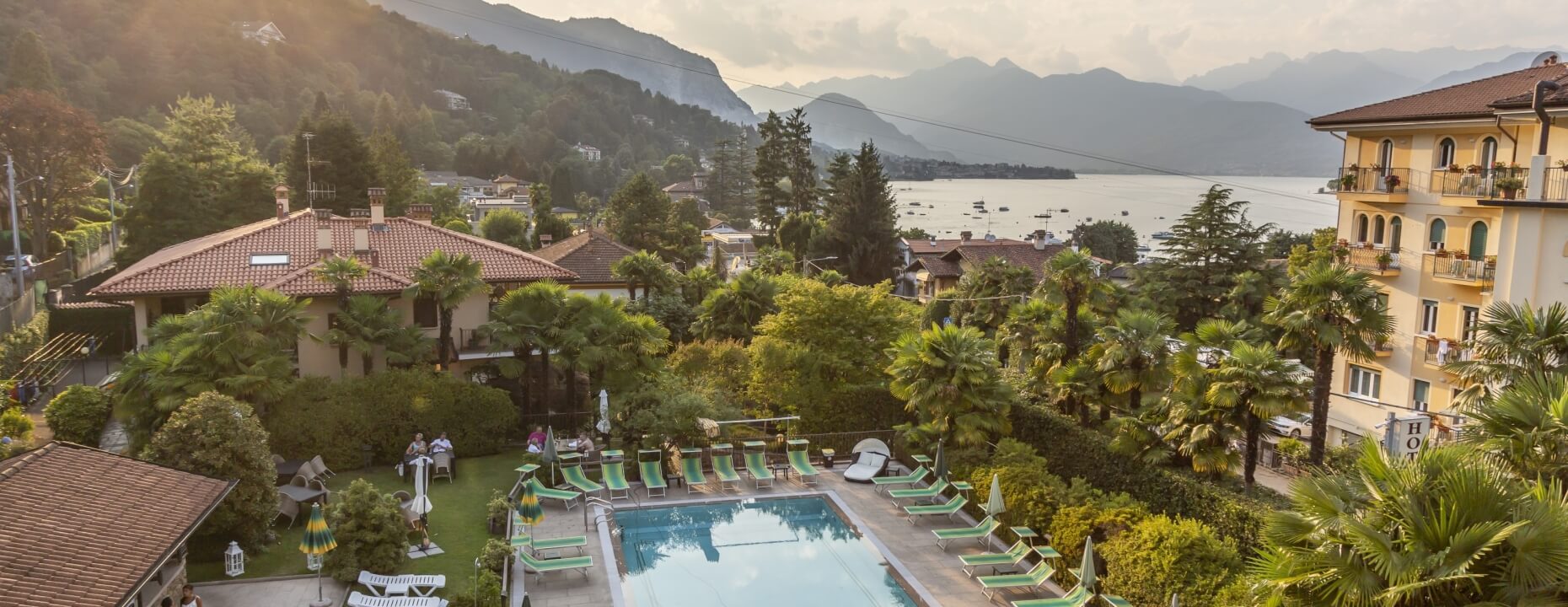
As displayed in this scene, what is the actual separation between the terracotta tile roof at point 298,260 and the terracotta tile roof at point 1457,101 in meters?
21.5

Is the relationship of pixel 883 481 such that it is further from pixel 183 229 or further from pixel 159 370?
pixel 183 229

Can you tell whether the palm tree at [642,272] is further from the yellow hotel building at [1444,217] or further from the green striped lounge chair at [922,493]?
the yellow hotel building at [1444,217]

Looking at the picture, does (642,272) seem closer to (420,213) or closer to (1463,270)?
(420,213)

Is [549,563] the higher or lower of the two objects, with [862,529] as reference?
higher

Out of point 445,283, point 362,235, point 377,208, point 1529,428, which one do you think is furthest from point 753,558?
point 377,208

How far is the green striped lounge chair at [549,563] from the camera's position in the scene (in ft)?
52.7

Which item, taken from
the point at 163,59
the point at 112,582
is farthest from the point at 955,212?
the point at 112,582

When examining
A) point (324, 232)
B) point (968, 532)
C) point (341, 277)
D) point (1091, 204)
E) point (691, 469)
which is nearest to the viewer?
point (968, 532)

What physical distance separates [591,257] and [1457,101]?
3003 cm

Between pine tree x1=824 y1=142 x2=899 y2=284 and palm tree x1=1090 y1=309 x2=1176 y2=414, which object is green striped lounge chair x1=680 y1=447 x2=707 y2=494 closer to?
palm tree x1=1090 y1=309 x2=1176 y2=414

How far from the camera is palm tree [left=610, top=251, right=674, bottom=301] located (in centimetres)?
3428

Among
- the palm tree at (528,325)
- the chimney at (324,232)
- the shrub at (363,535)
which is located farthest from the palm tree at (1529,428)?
the chimney at (324,232)

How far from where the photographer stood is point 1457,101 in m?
22.3

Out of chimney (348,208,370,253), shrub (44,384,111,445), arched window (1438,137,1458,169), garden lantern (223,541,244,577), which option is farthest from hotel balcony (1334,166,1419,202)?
shrub (44,384,111,445)
